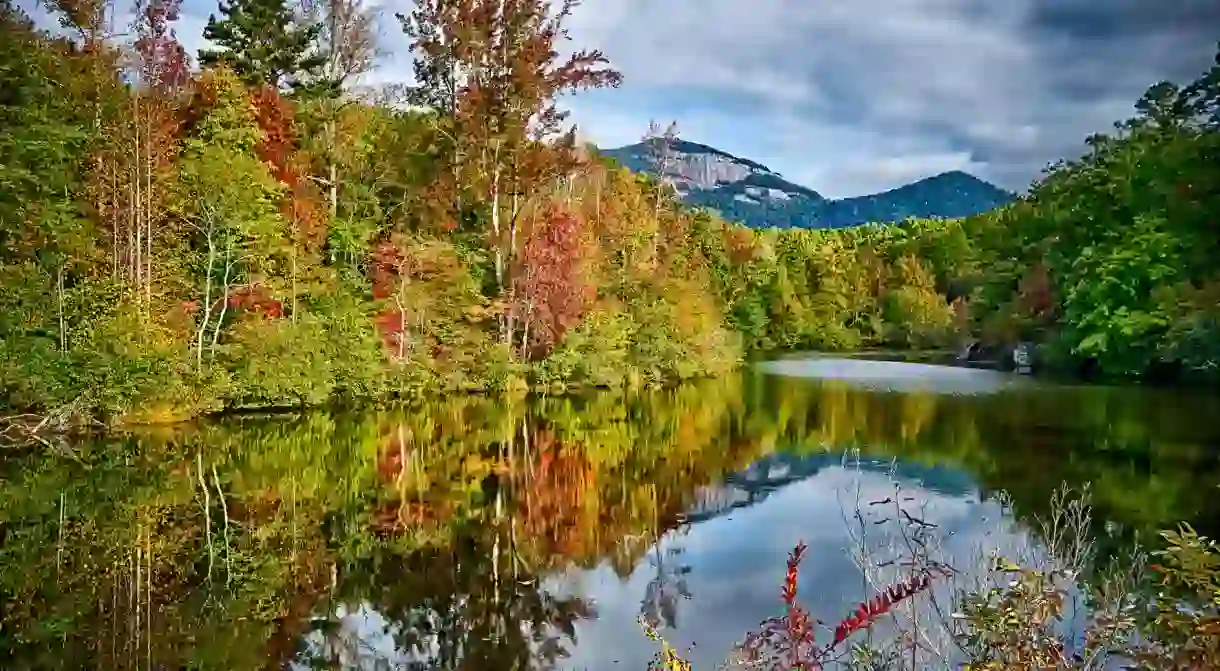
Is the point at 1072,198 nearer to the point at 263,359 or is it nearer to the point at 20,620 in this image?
the point at 263,359

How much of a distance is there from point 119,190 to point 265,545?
12419 millimetres

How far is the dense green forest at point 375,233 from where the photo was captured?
60.4ft

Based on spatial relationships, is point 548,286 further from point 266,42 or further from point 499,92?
point 266,42

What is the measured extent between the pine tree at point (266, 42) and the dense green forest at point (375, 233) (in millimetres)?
89

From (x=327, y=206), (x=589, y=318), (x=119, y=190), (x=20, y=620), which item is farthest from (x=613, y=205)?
(x=20, y=620)

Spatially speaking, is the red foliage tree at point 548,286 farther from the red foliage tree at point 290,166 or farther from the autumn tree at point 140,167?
the autumn tree at point 140,167

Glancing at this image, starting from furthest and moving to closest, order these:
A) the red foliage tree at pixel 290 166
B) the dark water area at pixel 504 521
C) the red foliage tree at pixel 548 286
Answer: the red foliage tree at pixel 548 286 → the red foliage tree at pixel 290 166 → the dark water area at pixel 504 521

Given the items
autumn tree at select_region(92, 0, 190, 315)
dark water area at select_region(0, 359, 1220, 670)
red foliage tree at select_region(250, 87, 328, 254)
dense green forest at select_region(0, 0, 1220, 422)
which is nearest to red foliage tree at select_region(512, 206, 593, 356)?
dense green forest at select_region(0, 0, 1220, 422)

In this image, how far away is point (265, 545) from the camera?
1016 centimetres

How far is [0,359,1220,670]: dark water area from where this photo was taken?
7.41m

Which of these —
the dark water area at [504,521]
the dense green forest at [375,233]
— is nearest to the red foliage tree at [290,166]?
the dense green forest at [375,233]

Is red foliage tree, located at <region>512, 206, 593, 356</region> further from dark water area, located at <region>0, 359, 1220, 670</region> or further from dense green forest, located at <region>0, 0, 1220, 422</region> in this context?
dark water area, located at <region>0, 359, 1220, 670</region>

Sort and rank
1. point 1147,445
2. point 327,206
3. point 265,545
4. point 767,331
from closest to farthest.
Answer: point 265,545 → point 1147,445 → point 327,206 → point 767,331

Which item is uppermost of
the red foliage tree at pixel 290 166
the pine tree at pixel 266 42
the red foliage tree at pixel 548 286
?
the pine tree at pixel 266 42
